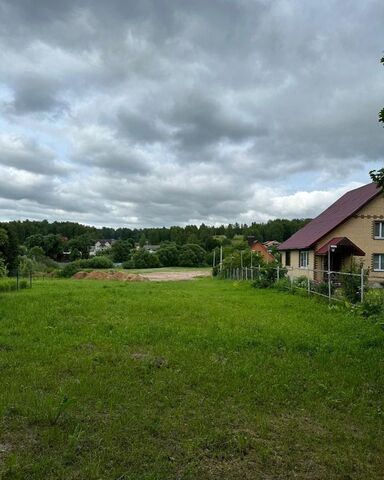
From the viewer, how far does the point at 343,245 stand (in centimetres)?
2664

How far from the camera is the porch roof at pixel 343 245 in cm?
2653

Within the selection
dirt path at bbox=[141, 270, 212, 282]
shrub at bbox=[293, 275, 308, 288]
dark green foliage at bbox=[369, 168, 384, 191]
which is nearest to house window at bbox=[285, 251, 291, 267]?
dirt path at bbox=[141, 270, 212, 282]

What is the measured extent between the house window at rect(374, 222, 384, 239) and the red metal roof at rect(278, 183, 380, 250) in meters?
1.87

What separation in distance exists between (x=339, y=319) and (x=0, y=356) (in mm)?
8276

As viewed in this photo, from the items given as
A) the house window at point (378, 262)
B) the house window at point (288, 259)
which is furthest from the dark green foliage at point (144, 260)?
the house window at point (378, 262)

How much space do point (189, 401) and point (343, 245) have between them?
23555 millimetres

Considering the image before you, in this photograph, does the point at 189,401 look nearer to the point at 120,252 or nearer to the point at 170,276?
the point at 170,276

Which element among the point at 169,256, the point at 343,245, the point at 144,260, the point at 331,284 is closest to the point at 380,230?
the point at 343,245

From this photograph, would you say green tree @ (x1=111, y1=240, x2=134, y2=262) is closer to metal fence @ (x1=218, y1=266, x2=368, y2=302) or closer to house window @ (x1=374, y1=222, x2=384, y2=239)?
house window @ (x1=374, y1=222, x2=384, y2=239)

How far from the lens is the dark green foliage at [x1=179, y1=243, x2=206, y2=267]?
90.2 meters

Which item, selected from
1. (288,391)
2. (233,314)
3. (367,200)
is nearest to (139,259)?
(367,200)

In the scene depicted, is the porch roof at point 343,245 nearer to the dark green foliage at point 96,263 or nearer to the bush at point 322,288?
the bush at point 322,288

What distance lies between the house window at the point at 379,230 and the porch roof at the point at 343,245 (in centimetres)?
177

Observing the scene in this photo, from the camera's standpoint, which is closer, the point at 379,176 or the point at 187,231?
the point at 379,176
